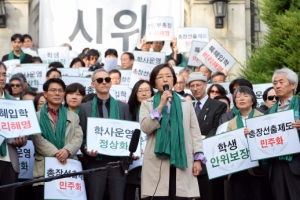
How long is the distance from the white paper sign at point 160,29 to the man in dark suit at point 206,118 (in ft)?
14.8

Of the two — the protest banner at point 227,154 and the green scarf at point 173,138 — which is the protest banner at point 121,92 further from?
the green scarf at point 173,138

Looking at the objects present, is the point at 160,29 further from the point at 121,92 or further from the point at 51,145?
the point at 51,145

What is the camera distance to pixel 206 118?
11.6m

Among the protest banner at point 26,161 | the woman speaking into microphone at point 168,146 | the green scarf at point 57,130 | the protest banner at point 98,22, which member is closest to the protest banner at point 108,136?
the green scarf at point 57,130

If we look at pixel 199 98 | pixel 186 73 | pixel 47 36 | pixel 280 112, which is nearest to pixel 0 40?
pixel 47 36

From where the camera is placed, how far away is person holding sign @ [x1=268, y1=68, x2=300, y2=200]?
994 centimetres

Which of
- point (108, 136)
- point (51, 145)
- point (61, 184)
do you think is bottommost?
point (61, 184)

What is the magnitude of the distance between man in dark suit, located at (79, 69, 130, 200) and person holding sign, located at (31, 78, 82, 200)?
0.61 ft

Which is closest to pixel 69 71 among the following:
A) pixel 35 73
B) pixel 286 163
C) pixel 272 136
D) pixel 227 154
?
pixel 35 73

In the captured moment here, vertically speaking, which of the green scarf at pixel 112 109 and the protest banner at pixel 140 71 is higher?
the protest banner at pixel 140 71

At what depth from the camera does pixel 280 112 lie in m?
10.0

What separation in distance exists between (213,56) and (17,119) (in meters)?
6.02

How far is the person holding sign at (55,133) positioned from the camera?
33.7ft

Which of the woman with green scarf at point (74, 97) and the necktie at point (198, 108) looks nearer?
the woman with green scarf at point (74, 97)
